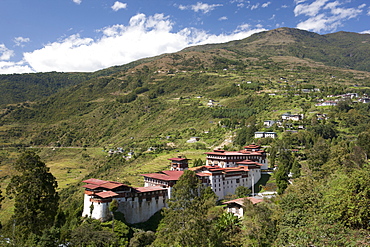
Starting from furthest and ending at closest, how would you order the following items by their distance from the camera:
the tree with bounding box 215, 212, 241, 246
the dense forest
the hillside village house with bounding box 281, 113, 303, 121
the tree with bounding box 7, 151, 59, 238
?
the hillside village house with bounding box 281, 113, 303, 121
the tree with bounding box 7, 151, 59, 238
the tree with bounding box 215, 212, 241, 246
the dense forest

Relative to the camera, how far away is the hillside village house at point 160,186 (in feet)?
147

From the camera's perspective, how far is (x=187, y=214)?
29.8m

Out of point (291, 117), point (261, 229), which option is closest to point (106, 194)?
point (261, 229)

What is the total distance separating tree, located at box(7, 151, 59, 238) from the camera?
1350 inches

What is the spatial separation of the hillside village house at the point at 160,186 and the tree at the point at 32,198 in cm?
896

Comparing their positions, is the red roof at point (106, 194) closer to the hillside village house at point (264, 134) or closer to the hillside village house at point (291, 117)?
the hillside village house at point (264, 134)

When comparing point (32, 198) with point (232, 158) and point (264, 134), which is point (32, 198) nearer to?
point (232, 158)

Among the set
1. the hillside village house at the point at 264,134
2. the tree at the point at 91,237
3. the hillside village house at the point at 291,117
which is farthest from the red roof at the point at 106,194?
the hillside village house at the point at 291,117

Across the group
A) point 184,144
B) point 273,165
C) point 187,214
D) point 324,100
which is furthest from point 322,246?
point 324,100

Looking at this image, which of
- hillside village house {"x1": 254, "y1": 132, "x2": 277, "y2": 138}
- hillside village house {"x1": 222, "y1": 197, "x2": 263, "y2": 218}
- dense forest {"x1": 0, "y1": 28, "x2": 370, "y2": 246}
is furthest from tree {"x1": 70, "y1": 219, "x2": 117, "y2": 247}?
hillside village house {"x1": 254, "y1": 132, "x2": 277, "y2": 138}

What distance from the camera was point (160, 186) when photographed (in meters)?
53.7

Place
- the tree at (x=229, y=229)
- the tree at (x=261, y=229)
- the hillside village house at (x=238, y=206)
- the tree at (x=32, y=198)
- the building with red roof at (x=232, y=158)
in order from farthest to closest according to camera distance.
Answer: the building with red roof at (x=232, y=158), the hillside village house at (x=238, y=206), the tree at (x=32, y=198), the tree at (x=229, y=229), the tree at (x=261, y=229)

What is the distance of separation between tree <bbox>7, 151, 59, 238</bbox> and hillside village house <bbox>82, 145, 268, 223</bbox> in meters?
Result: 8.96

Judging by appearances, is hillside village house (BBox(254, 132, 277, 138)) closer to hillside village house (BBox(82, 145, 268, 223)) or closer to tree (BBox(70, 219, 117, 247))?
Answer: hillside village house (BBox(82, 145, 268, 223))
